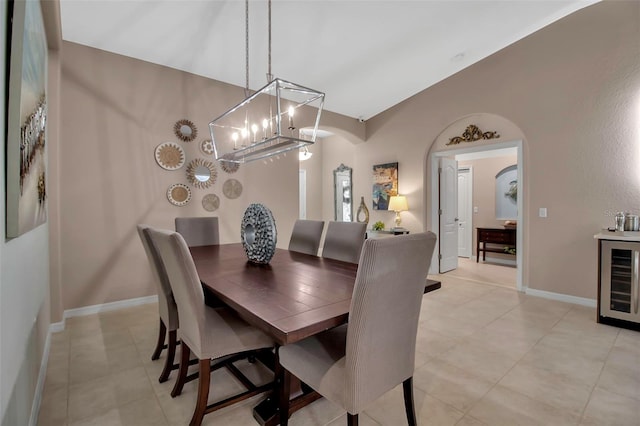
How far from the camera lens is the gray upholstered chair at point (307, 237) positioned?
9.67ft

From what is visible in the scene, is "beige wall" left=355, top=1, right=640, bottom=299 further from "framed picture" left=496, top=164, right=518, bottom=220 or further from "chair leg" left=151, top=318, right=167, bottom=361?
"chair leg" left=151, top=318, right=167, bottom=361

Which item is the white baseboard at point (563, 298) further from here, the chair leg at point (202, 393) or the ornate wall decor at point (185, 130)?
the ornate wall decor at point (185, 130)

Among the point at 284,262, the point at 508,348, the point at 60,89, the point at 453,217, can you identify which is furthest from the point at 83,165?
the point at 453,217

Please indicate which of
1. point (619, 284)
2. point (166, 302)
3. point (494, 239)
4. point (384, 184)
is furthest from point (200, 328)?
point (494, 239)

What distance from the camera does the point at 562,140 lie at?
3688mm

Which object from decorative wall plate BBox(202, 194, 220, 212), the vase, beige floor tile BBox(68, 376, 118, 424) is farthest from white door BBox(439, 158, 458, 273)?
beige floor tile BBox(68, 376, 118, 424)

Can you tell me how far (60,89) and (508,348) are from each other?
15.7 feet

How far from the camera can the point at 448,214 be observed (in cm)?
532

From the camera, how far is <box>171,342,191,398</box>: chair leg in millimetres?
1833

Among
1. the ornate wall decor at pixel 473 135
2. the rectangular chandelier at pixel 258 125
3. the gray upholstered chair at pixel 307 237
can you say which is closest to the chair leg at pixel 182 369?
the gray upholstered chair at pixel 307 237

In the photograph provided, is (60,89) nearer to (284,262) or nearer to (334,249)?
(284,262)

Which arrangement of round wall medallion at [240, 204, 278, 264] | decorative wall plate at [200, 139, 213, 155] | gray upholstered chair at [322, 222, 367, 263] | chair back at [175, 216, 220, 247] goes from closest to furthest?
round wall medallion at [240, 204, 278, 264] → gray upholstered chair at [322, 222, 367, 263] → chair back at [175, 216, 220, 247] → decorative wall plate at [200, 139, 213, 155]

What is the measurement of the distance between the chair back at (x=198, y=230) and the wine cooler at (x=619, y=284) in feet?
13.0

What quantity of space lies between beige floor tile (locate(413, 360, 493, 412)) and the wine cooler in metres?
1.96
